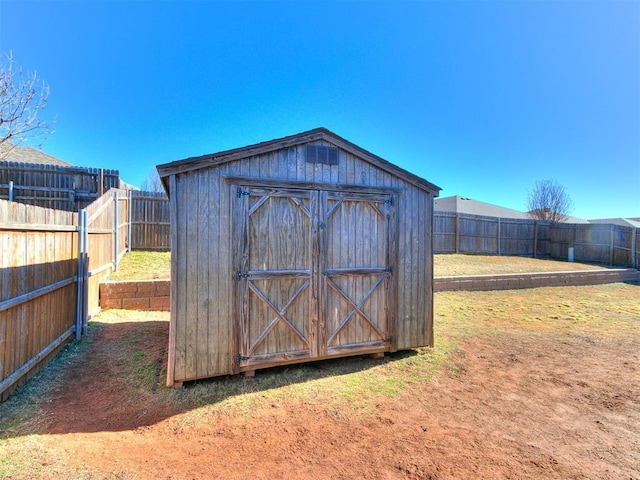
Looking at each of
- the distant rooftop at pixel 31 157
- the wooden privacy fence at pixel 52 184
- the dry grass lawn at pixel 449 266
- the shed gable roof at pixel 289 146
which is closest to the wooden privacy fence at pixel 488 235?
the dry grass lawn at pixel 449 266

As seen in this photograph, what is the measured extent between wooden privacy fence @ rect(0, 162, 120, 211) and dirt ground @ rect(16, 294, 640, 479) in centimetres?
803

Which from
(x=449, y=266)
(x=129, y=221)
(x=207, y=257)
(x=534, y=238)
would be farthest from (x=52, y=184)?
(x=534, y=238)

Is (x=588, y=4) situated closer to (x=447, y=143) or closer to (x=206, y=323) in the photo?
(x=447, y=143)

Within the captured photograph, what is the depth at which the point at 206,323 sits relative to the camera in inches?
136

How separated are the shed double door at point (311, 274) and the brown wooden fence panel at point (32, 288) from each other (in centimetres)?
222

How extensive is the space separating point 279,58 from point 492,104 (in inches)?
369

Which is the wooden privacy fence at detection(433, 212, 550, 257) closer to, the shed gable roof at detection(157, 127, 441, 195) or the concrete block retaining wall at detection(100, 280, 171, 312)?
the shed gable roof at detection(157, 127, 441, 195)

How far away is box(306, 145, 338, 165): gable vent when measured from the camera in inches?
154

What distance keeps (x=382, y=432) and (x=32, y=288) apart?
4.22m

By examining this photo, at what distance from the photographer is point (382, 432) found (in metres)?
2.62

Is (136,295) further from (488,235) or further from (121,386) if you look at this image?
(488,235)

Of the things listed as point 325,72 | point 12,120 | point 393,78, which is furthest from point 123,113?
point 393,78

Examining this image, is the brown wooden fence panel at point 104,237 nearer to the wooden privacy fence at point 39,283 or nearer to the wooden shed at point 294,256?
the wooden privacy fence at point 39,283

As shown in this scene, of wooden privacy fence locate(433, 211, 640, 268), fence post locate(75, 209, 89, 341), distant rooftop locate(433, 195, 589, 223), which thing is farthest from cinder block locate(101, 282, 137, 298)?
distant rooftop locate(433, 195, 589, 223)
